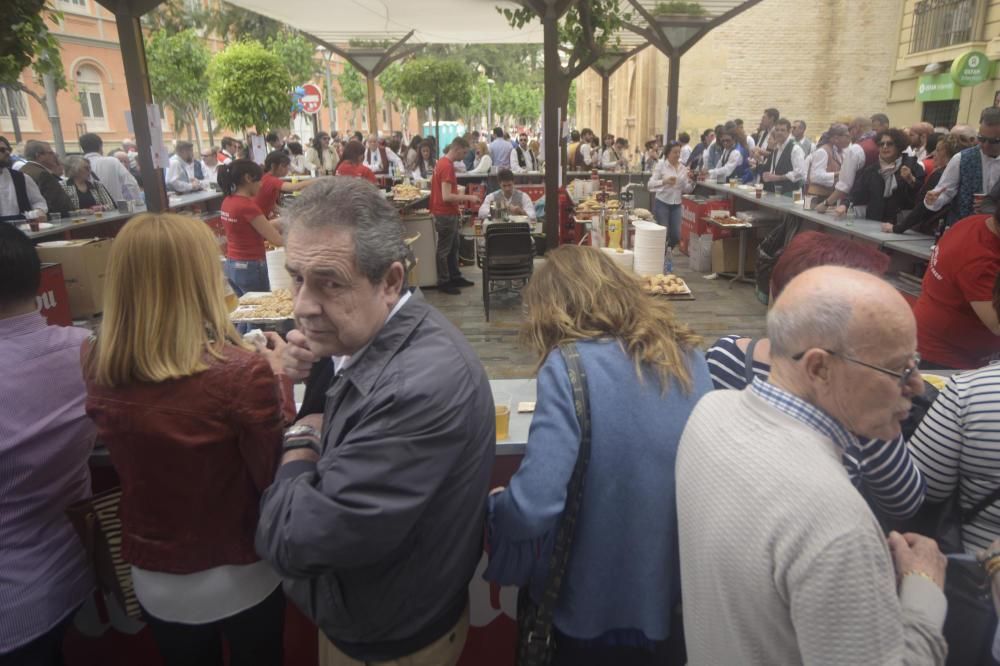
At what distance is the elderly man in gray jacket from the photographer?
1.17 m

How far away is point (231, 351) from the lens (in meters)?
1.47

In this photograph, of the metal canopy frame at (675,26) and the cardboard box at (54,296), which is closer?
the cardboard box at (54,296)

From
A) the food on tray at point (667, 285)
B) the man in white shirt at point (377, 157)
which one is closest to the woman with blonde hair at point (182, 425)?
the food on tray at point (667, 285)

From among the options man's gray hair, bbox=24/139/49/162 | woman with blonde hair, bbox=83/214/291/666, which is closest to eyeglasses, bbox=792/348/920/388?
woman with blonde hair, bbox=83/214/291/666

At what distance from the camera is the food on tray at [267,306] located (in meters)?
4.02

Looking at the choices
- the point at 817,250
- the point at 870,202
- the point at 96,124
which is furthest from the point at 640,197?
the point at 96,124

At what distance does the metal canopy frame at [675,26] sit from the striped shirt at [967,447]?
32.8ft

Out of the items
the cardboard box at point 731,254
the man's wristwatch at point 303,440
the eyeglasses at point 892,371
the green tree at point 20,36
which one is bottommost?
the cardboard box at point 731,254

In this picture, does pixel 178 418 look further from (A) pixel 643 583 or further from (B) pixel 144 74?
(B) pixel 144 74

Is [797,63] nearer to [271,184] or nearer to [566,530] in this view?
[271,184]

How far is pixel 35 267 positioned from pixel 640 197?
12847mm

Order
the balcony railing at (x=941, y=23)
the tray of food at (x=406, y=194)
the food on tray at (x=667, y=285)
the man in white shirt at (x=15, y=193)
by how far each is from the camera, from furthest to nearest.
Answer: the balcony railing at (x=941, y=23) < the tray of food at (x=406, y=194) < the man in white shirt at (x=15, y=193) < the food on tray at (x=667, y=285)

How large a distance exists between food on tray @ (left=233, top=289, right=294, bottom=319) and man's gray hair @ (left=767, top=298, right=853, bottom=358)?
3.23 meters

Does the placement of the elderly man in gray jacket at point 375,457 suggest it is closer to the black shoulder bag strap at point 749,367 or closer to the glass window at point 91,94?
the black shoulder bag strap at point 749,367
